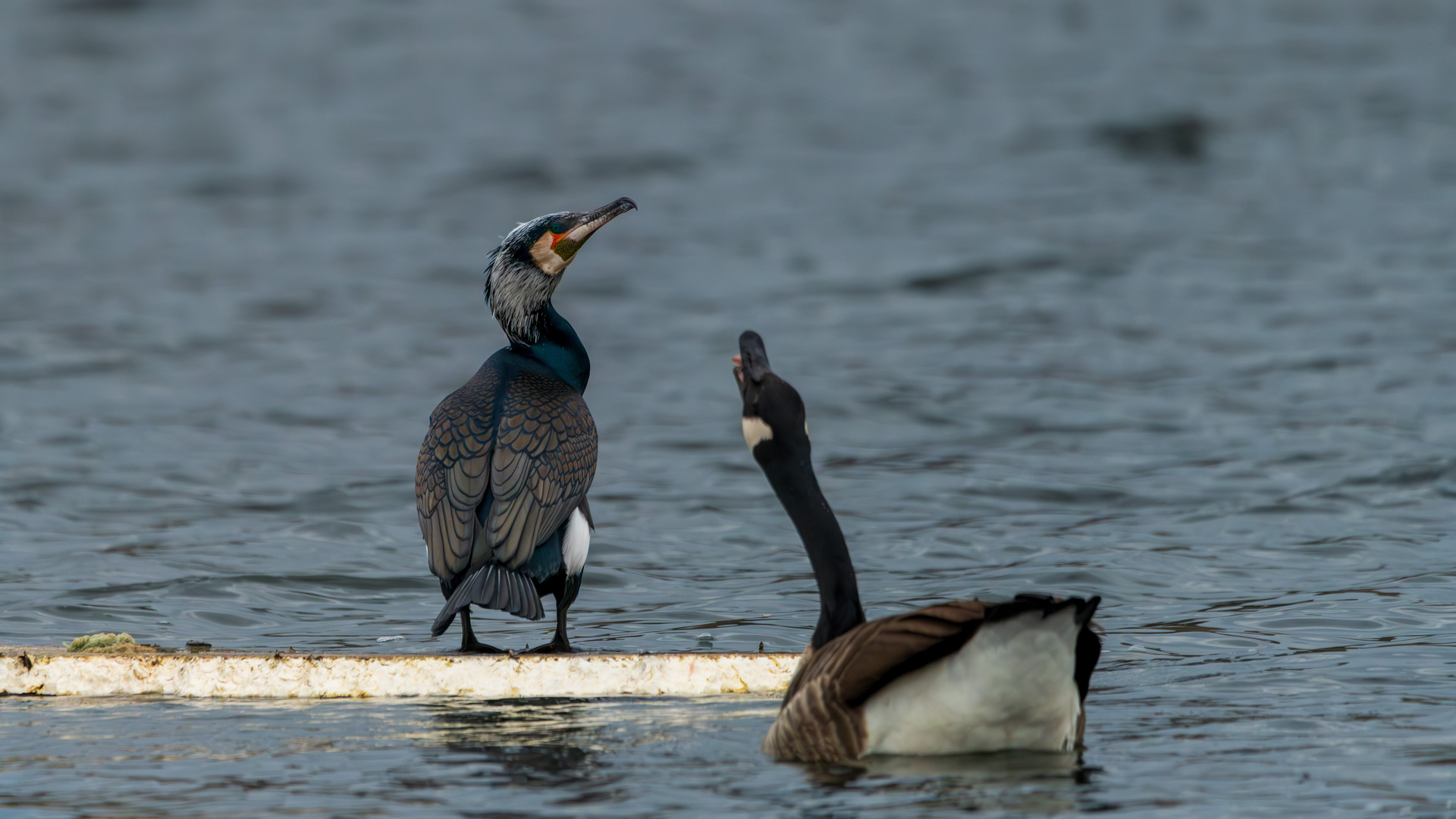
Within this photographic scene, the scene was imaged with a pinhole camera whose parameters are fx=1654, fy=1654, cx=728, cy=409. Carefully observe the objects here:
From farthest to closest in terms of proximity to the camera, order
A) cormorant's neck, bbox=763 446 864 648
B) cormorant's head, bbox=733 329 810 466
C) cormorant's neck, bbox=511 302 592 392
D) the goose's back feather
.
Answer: cormorant's neck, bbox=511 302 592 392 → cormorant's neck, bbox=763 446 864 648 → cormorant's head, bbox=733 329 810 466 → the goose's back feather

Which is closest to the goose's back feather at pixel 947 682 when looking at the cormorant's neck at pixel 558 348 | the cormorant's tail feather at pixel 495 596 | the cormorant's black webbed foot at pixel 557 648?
the cormorant's tail feather at pixel 495 596

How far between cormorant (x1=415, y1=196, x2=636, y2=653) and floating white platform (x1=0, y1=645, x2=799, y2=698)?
1.56 ft

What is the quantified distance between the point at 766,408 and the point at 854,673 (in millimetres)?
1228

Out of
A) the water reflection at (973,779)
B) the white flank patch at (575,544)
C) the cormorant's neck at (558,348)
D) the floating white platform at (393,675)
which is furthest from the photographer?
the cormorant's neck at (558,348)

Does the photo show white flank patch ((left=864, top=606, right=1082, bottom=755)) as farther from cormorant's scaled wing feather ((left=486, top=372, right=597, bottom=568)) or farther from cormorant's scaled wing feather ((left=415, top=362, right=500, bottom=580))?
cormorant's scaled wing feather ((left=415, top=362, right=500, bottom=580))

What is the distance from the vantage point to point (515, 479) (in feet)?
28.9

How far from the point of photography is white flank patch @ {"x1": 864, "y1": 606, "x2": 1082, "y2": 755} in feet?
18.5

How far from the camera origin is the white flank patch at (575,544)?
902cm

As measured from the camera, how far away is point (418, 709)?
24.6ft

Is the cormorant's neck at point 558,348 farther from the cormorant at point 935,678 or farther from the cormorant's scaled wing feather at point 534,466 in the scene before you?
the cormorant at point 935,678

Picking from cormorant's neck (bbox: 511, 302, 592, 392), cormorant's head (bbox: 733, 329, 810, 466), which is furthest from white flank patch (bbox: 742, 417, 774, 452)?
cormorant's neck (bbox: 511, 302, 592, 392)

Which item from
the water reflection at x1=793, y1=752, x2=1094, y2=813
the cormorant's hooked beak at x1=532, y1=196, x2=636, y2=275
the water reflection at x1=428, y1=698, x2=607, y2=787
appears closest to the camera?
the water reflection at x1=793, y1=752, x2=1094, y2=813

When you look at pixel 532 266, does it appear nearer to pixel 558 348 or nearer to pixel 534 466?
pixel 558 348

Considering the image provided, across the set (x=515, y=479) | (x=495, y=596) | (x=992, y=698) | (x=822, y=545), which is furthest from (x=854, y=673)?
(x=515, y=479)
